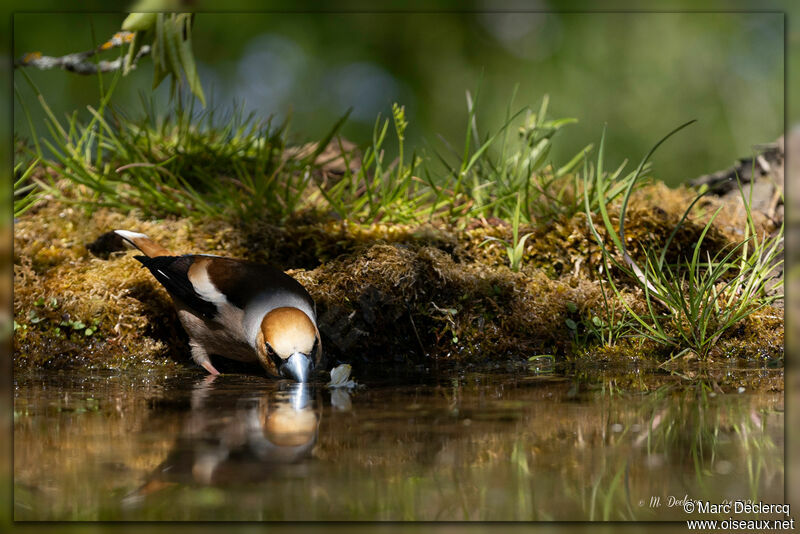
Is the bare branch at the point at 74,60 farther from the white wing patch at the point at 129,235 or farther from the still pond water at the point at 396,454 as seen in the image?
the still pond water at the point at 396,454

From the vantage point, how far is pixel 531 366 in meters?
3.95

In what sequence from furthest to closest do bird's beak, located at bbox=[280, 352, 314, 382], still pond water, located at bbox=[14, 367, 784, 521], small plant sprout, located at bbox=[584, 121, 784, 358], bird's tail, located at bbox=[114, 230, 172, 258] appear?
bird's tail, located at bbox=[114, 230, 172, 258]
small plant sprout, located at bbox=[584, 121, 784, 358]
bird's beak, located at bbox=[280, 352, 314, 382]
still pond water, located at bbox=[14, 367, 784, 521]

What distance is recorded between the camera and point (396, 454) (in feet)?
6.44

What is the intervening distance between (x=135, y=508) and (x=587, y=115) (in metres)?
7.13

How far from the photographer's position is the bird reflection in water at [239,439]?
5.70ft

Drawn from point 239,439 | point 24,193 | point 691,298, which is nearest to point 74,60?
point 24,193

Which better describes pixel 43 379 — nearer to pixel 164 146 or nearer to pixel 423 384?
pixel 423 384

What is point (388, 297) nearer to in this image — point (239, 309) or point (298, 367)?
point (239, 309)

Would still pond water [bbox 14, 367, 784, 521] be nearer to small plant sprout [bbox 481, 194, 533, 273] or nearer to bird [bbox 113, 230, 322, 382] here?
bird [bbox 113, 230, 322, 382]

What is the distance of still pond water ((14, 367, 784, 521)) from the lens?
156cm

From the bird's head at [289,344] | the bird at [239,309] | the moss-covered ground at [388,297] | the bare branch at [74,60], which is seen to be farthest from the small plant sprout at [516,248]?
the bare branch at [74,60]

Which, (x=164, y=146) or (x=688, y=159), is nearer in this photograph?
(x=164, y=146)

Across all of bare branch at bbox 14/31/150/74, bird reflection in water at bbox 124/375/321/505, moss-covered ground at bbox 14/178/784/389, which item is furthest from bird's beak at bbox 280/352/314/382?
bare branch at bbox 14/31/150/74

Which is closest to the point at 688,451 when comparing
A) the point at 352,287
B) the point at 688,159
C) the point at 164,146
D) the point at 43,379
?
the point at 352,287
